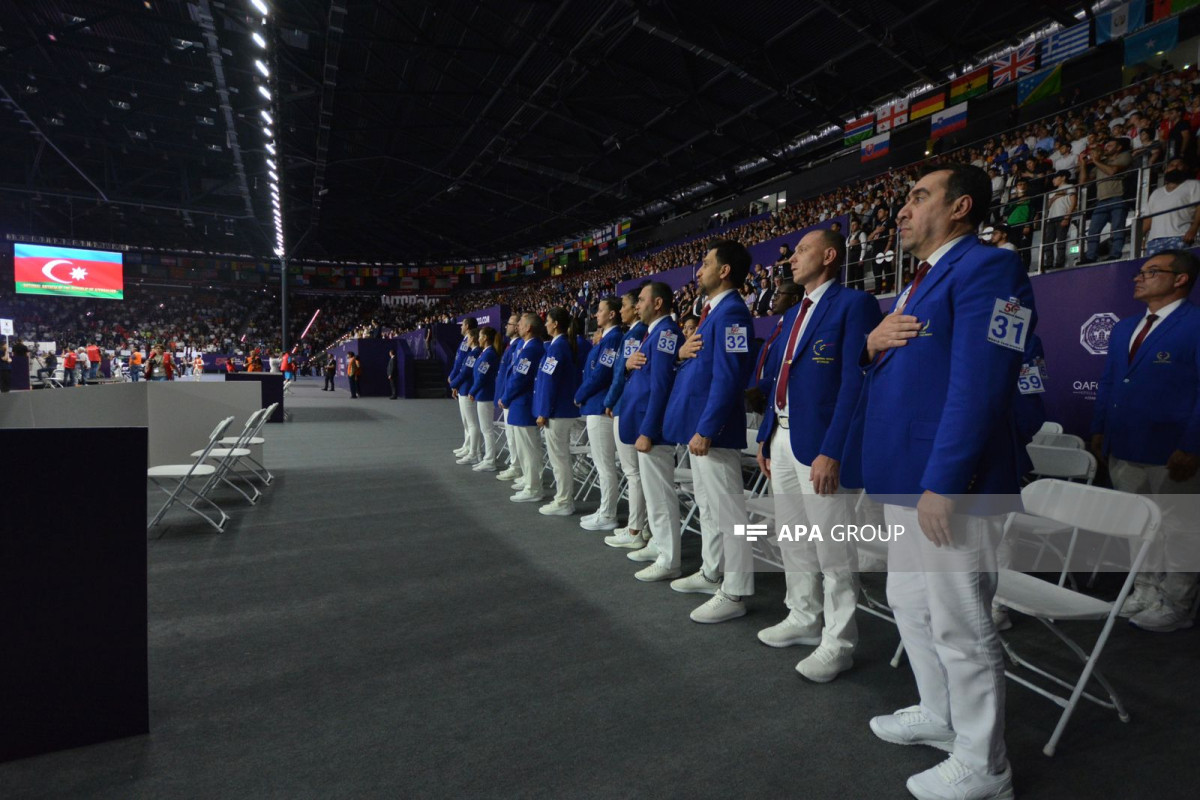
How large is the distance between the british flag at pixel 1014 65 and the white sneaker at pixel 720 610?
1294 centimetres

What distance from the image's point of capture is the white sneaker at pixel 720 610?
2.83 m

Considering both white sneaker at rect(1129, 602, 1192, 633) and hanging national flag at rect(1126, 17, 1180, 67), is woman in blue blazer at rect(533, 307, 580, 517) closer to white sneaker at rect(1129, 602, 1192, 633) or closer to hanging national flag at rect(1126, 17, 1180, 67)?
white sneaker at rect(1129, 602, 1192, 633)

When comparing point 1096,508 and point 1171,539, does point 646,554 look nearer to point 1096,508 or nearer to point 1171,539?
point 1096,508

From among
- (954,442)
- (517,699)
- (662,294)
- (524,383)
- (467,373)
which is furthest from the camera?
(467,373)

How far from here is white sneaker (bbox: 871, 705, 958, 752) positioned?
188cm

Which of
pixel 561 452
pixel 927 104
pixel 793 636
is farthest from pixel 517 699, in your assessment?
pixel 927 104

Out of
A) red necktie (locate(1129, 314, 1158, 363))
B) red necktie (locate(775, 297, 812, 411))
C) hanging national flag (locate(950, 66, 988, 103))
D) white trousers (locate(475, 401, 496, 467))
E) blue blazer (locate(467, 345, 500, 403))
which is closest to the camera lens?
red necktie (locate(775, 297, 812, 411))

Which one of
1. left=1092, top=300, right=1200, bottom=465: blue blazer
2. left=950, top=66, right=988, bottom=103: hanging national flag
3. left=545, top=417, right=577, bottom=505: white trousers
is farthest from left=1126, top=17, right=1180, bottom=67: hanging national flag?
left=545, top=417, right=577, bottom=505: white trousers

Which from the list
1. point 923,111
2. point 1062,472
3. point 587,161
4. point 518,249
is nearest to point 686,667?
point 1062,472

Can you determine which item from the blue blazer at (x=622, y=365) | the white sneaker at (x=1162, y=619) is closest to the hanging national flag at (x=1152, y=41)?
the white sneaker at (x=1162, y=619)

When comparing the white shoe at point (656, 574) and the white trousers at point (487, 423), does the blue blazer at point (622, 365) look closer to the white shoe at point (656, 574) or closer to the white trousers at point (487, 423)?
the white shoe at point (656, 574)

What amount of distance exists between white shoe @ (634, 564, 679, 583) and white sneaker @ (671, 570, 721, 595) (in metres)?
0.17

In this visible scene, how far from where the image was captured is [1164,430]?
2951 millimetres

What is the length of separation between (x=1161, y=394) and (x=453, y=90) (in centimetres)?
1497
